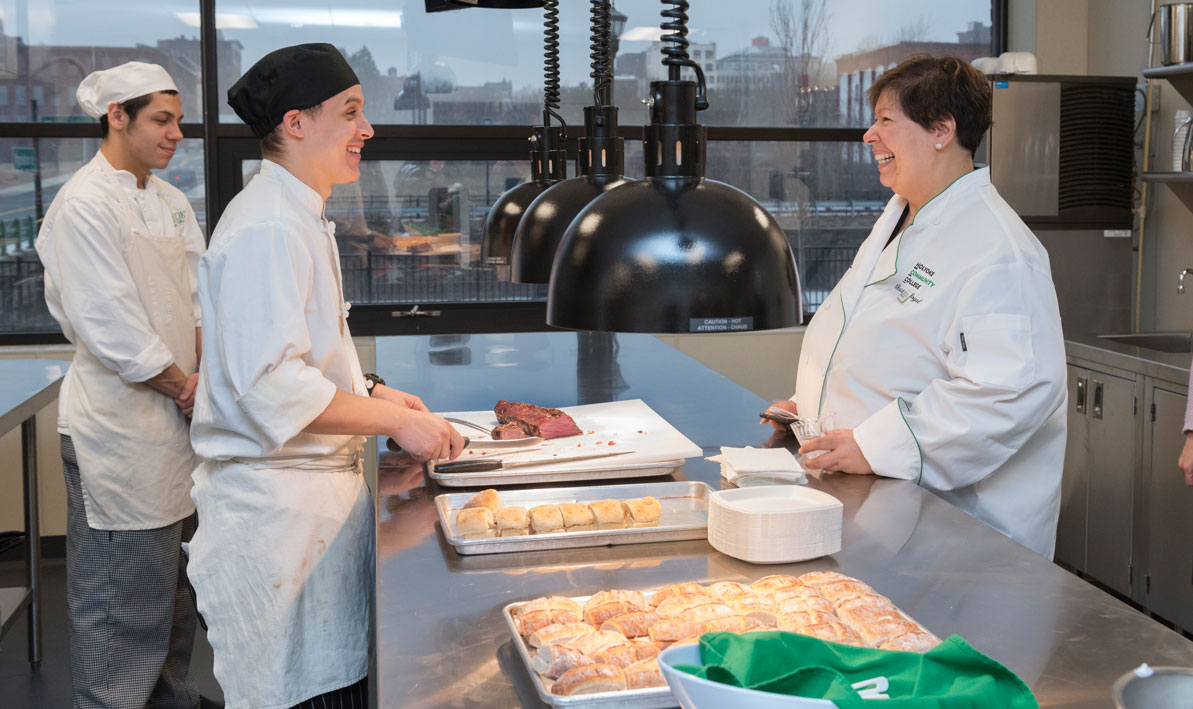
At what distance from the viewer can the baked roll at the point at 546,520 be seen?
162cm

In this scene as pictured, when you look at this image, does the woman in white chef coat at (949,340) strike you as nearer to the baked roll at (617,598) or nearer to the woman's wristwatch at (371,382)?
the baked roll at (617,598)

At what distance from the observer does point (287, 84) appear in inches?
73.2

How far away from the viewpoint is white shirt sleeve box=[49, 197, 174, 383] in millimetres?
2689

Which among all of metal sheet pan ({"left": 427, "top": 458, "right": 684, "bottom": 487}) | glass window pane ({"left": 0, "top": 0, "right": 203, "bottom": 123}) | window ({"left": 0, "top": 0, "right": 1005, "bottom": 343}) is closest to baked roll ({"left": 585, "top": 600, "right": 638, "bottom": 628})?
metal sheet pan ({"left": 427, "top": 458, "right": 684, "bottom": 487})

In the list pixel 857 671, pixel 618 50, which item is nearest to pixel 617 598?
Result: pixel 857 671

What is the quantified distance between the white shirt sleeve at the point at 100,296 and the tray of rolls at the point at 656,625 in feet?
5.78

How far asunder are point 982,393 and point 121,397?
2123 mm

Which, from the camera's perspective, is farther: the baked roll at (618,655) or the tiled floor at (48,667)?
the tiled floor at (48,667)

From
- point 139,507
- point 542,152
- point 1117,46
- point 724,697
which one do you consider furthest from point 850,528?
point 1117,46

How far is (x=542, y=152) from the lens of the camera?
2656 millimetres

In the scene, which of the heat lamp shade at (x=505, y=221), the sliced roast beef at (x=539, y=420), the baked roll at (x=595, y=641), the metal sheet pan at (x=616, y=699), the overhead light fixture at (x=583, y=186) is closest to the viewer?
the metal sheet pan at (x=616, y=699)

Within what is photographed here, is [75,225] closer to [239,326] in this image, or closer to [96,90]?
[96,90]

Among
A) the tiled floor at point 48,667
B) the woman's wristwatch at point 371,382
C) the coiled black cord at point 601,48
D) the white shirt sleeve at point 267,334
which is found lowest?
the tiled floor at point 48,667

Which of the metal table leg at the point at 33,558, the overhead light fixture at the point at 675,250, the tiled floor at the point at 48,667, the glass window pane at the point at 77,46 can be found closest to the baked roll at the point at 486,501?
the overhead light fixture at the point at 675,250
